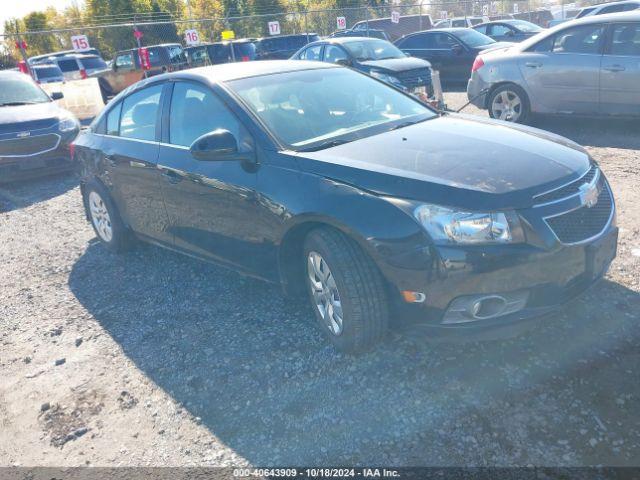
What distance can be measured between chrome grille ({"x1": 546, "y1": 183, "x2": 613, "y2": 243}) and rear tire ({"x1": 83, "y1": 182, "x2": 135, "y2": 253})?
3.89 metres

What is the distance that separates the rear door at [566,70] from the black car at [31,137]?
7.20 meters

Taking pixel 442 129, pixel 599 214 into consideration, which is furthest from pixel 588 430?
pixel 442 129

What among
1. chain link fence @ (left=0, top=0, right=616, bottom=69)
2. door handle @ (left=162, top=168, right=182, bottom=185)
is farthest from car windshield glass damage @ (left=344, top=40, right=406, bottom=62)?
chain link fence @ (left=0, top=0, right=616, bottom=69)

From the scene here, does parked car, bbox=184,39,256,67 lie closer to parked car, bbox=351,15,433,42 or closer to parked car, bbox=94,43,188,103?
parked car, bbox=94,43,188,103

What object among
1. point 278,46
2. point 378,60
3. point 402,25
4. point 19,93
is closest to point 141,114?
point 19,93

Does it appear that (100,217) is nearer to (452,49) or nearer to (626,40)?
(626,40)

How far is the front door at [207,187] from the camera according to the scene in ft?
11.9

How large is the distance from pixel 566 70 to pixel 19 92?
877 cm

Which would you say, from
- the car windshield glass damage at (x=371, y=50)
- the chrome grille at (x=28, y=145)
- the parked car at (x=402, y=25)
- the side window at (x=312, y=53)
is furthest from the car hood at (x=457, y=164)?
the parked car at (x=402, y=25)

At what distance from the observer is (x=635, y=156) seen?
669 cm

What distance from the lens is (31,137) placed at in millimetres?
8461

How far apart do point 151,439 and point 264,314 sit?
1.28 meters

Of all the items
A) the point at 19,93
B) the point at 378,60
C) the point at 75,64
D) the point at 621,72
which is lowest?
the point at 621,72

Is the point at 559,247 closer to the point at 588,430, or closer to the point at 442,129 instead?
the point at 588,430
